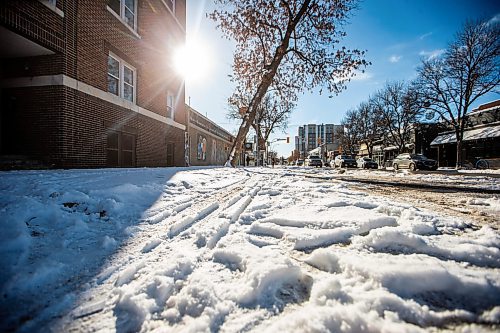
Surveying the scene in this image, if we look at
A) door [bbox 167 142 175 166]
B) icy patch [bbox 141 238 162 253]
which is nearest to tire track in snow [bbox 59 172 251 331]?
icy patch [bbox 141 238 162 253]

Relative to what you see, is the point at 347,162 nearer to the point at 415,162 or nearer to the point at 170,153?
the point at 415,162

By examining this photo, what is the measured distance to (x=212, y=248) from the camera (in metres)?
1.46

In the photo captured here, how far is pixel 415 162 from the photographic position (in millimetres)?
18641

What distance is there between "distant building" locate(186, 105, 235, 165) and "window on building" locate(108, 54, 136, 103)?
23.4ft

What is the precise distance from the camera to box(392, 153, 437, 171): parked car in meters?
18.3

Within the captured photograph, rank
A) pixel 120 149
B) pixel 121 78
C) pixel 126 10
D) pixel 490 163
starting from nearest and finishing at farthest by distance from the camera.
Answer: pixel 120 149
pixel 121 78
pixel 126 10
pixel 490 163

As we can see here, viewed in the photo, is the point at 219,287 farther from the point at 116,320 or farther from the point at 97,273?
the point at 97,273

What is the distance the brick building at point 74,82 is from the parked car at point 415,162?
20878 millimetres

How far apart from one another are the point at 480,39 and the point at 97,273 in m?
30.0

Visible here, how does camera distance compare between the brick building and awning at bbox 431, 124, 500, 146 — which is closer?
the brick building

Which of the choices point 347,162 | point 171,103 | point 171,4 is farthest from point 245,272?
point 347,162

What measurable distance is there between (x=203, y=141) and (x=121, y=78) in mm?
12855

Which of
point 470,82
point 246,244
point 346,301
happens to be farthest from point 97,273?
point 470,82

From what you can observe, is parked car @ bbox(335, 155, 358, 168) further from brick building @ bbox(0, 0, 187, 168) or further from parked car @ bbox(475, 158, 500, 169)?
brick building @ bbox(0, 0, 187, 168)
